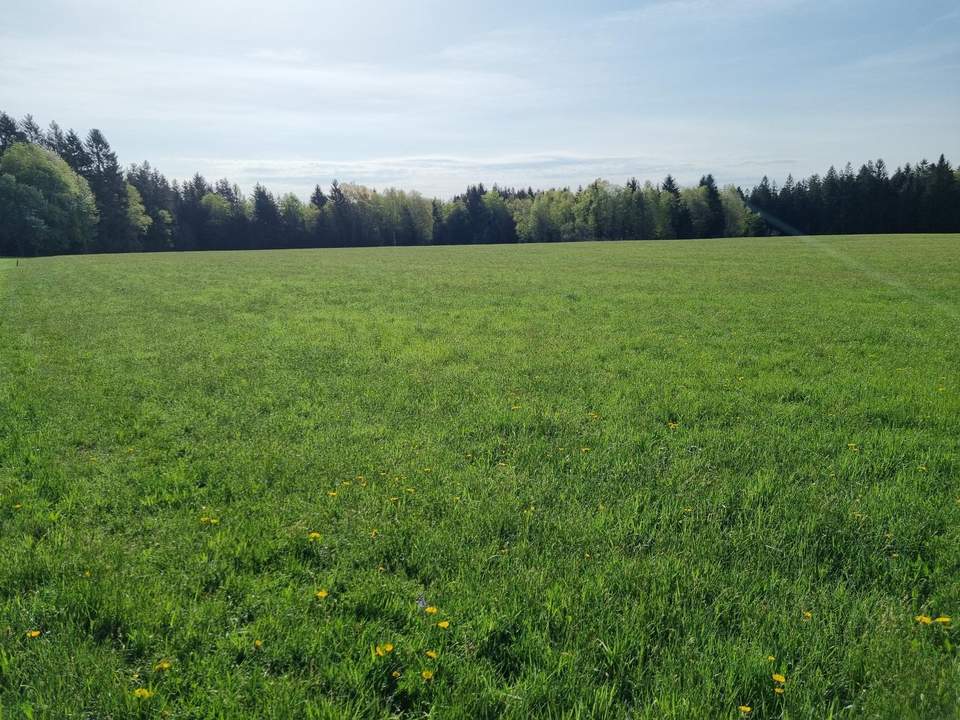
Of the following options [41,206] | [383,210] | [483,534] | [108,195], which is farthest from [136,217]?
[483,534]

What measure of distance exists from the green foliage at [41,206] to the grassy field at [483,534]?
70042 mm

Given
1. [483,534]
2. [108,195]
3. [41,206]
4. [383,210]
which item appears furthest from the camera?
[383,210]

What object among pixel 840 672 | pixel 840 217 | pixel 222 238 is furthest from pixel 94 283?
pixel 840 217

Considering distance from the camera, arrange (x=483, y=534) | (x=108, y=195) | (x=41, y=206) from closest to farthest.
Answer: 1. (x=483, y=534)
2. (x=41, y=206)
3. (x=108, y=195)

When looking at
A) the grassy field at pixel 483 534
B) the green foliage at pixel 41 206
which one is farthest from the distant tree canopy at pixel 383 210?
the grassy field at pixel 483 534

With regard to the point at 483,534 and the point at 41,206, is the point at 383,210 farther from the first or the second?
the point at 483,534

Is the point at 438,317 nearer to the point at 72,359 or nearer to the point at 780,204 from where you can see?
the point at 72,359

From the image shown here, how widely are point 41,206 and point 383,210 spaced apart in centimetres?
5467

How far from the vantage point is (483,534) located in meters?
4.95

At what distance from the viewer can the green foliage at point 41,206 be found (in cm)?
6619

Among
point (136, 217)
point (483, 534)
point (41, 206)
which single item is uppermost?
point (136, 217)

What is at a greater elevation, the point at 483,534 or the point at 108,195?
the point at 108,195

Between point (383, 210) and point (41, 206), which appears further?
point (383, 210)

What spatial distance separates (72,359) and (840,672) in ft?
41.9
